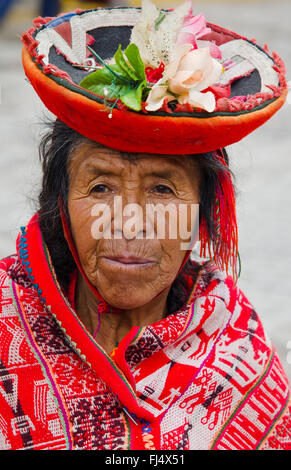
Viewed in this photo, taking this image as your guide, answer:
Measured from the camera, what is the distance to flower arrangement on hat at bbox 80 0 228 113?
6.85 ft

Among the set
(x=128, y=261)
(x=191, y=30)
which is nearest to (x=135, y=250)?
(x=128, y=261)

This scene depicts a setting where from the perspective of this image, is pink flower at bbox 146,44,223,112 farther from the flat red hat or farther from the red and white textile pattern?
the red and white textile pattern

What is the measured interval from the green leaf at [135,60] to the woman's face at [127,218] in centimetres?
29

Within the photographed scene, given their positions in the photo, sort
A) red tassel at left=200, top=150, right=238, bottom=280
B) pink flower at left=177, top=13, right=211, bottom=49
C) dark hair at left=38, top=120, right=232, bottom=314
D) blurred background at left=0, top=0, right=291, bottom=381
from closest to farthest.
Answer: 1. pink flower at left=177, top=13, right=211, bottom=49
2. dark hair at left=38, top=120, right=232, bottom=314
3. red tassel at left=200, top=150, right=238, bottom=280
4. blurred background at left=0, top=0, right=291, bottom=381

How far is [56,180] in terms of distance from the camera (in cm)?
254

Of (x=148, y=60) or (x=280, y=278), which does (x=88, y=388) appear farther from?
(x=280, y=278)

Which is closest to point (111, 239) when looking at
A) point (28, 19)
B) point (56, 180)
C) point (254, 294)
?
point (56, 180)

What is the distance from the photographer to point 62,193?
2527mm

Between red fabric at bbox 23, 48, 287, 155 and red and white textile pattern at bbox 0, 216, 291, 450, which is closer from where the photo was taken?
red fabric at bbox 23, 48, 287, 155

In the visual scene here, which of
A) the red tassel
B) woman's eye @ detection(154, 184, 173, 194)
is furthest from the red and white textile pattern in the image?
woman's eye @ detection(154, 184, 173, 194)

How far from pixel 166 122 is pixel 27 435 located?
1030mm

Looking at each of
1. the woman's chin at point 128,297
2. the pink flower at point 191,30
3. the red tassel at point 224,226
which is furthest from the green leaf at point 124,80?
the woman's chin at point 128,297

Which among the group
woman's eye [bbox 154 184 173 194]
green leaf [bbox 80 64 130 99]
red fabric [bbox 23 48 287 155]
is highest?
green leaf [bbox 80 64 130 99]

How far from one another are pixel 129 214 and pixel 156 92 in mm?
404
